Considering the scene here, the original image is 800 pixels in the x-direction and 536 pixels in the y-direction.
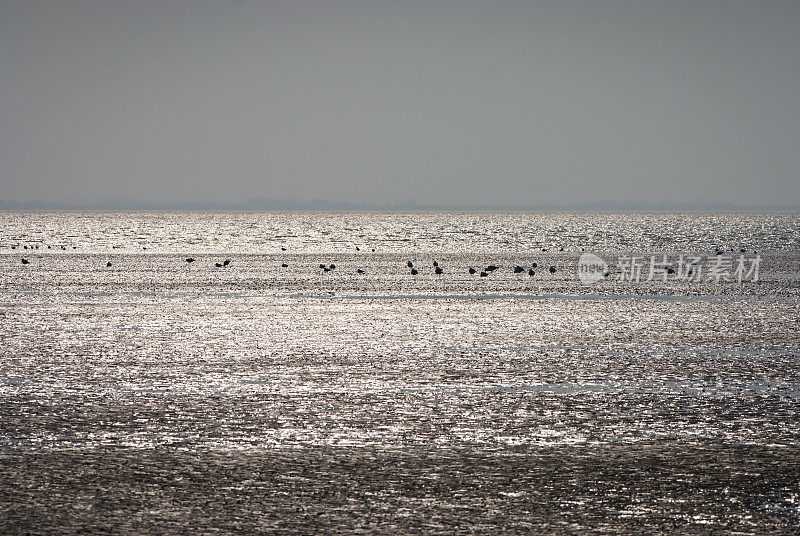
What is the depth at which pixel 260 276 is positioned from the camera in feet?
124

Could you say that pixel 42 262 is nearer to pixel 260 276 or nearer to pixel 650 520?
pixel 260 276

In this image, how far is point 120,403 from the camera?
11.1 m

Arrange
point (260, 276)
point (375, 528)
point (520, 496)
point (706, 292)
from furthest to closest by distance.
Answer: point (260, 276) < point (706, 292) < point (520, 496) < point (375, 528)

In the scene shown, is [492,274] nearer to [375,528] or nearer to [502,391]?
[502,391]

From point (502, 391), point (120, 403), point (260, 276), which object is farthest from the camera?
point (260, 276)

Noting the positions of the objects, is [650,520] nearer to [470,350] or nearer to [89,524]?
[89,524]

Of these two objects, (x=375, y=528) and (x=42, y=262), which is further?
(x=42, y=262)

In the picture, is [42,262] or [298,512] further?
[42,262]

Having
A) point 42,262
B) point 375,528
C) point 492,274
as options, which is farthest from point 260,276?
point 375,528

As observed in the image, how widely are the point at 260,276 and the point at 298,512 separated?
1233 inches

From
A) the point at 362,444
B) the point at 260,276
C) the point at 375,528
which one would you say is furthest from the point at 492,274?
the point at 375,528

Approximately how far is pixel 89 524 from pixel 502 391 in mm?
6329

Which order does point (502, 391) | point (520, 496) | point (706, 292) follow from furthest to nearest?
point (706, 292), point (502, 391), point (520, 496)

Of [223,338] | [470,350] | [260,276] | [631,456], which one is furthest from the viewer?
[260,276]
